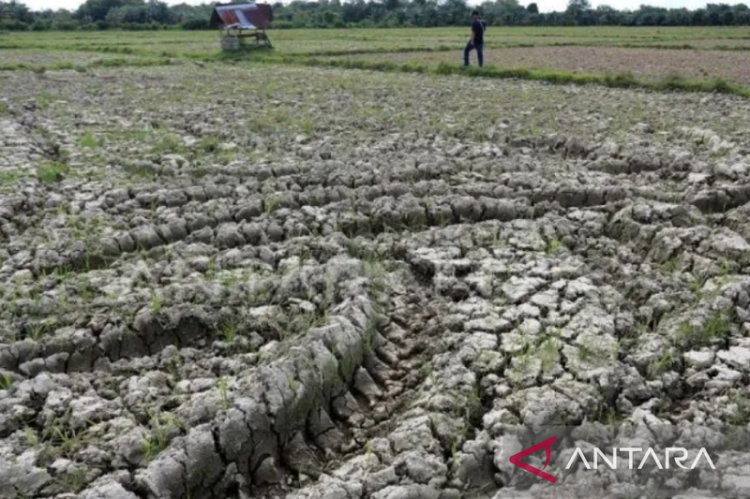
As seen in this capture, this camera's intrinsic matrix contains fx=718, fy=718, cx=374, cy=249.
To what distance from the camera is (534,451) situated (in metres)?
3.79

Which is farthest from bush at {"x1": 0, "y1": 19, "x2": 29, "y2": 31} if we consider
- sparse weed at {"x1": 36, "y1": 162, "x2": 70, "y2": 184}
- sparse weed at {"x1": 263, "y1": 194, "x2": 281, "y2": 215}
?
sparse weed at {"x1": 263, "y1": 194, "x2": 281, "y2": 215}

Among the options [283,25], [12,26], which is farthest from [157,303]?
[12,26]

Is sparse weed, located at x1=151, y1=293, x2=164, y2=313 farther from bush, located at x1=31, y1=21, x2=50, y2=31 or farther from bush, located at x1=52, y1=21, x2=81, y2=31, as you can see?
bush, located at x1=31, y1=21, x2=50, y2=31

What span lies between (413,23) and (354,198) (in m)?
56.0

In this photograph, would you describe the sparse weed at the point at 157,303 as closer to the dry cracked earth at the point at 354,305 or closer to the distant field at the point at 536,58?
the dry cracked earth at the point at 354,305

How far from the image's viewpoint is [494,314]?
5.18 meters

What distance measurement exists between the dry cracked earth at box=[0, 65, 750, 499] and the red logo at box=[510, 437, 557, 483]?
6 cm

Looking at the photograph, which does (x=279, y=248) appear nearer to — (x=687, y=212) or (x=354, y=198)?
(x=354, y=198)

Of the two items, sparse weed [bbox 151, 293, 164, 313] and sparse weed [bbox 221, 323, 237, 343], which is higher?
sparse weed [bbox 151, 293, 164, 313]

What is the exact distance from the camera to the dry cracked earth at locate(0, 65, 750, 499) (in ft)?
12.6

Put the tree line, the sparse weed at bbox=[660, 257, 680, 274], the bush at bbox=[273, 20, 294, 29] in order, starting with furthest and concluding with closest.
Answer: the bush at bbox=[273, 20, 294, 29]
the tree line
the sparse weed at bbox=[660, 257, 680, 274]

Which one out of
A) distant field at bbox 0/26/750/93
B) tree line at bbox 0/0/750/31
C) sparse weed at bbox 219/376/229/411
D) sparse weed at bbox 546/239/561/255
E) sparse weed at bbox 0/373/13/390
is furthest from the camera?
tree line at bbox 0/0/750/31

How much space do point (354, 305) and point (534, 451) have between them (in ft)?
5.93

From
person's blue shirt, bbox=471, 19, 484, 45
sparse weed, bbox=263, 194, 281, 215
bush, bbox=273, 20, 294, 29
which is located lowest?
sparse weed, bbox=263, 194, 281, 215
